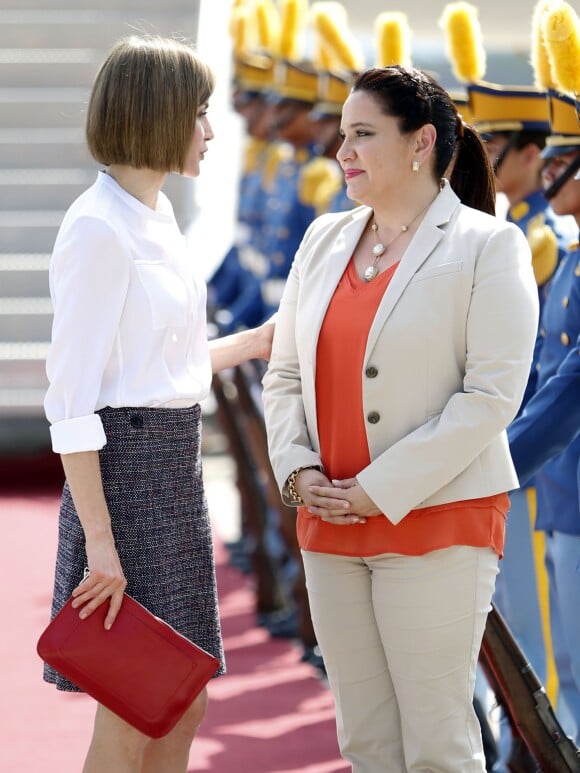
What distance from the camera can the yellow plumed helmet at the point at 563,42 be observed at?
3068mm

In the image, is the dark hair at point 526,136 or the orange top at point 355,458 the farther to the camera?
the dark hair at point 526,136

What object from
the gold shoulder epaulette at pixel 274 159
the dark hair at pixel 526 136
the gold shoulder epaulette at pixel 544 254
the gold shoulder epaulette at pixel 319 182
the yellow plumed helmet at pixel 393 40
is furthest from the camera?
the gold shoulder epaulette at pixel 274 159

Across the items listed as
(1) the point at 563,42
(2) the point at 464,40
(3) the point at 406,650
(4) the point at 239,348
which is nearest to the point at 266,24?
(2) the point at 464,40

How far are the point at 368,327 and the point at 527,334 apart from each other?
25 cm

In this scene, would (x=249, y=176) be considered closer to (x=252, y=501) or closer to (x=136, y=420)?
(x=252, y=501)

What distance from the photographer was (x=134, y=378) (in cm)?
244

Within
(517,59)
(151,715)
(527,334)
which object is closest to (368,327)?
(527,334)

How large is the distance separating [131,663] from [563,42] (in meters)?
1.54

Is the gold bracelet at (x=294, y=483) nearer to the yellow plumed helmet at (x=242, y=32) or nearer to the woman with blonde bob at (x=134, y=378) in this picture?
the woman with blonde bob at (x=134, y=378)


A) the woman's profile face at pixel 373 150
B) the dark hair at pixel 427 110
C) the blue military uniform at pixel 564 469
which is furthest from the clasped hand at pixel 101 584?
the blue military uniform at pixel 564 469

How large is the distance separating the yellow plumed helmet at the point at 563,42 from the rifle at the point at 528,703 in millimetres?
1127

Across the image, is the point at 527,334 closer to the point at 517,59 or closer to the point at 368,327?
the point at 368,327

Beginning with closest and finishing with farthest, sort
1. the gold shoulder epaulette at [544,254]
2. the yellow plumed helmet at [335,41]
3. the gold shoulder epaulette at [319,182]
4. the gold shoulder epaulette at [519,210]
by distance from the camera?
the gold shoulder epaulette at [544,254]
the gold shoulder epaulette at [519,210]
the yellow plumed helmet at [335,41]
the gold shoulder epaulette at [319,182]

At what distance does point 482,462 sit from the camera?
96.1 inches
